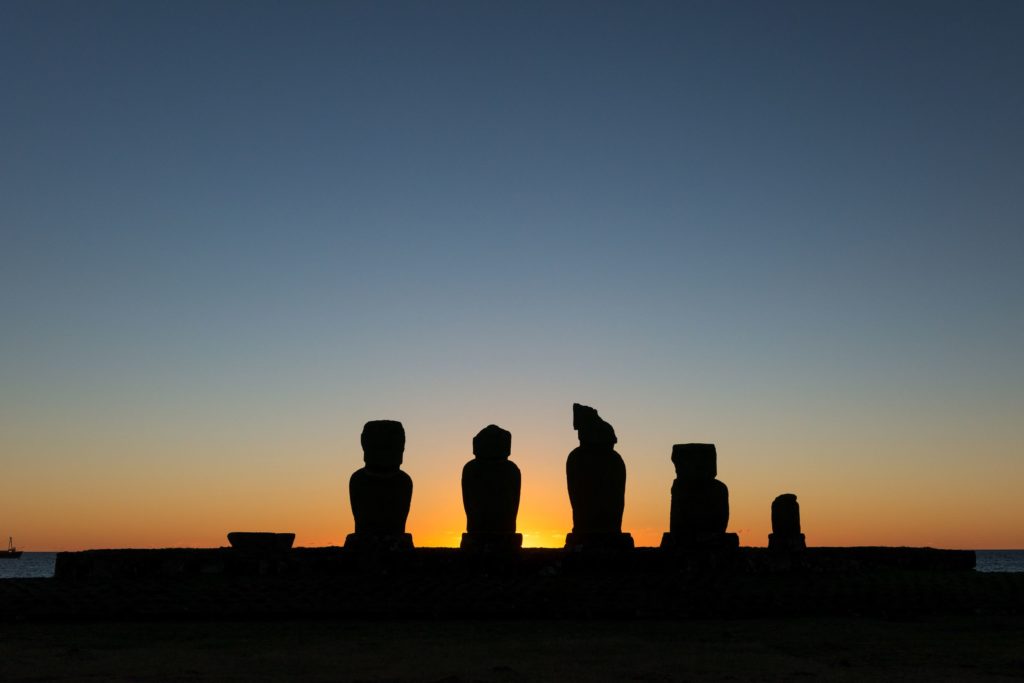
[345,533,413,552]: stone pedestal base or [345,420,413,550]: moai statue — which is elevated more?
[345,420,413,550]: moai statue

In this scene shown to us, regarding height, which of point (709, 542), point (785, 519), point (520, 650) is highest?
point (785, 519)

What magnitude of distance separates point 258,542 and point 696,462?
9.00 m

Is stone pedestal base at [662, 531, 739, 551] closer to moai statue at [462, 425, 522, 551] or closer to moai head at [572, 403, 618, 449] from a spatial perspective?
moai head at [572, 403, 618, 449]

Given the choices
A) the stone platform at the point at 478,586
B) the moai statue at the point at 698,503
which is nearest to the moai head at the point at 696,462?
the moai statue at the point at 698,503

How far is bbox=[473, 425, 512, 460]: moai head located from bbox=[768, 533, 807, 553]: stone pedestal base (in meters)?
6.77

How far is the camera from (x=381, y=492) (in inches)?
774

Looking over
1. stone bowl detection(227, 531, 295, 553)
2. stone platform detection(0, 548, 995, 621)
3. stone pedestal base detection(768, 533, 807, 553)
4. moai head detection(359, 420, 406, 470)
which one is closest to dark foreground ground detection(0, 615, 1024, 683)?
stone platform detection(0, 548, 995, 621)

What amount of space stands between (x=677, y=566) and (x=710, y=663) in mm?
8733

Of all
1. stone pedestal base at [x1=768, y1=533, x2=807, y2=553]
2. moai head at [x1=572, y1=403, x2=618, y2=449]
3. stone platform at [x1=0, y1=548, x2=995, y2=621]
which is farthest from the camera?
stone pedestal base at [x1=768, y1=533, x2=807, y2=553]

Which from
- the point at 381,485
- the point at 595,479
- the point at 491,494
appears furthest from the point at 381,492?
the point at 595,479

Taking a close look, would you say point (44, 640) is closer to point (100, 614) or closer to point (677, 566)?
point (100, 614)

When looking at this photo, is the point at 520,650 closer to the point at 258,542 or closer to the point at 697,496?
the point at 258,542

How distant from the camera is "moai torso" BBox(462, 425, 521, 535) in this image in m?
19.9

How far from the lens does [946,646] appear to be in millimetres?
12234
